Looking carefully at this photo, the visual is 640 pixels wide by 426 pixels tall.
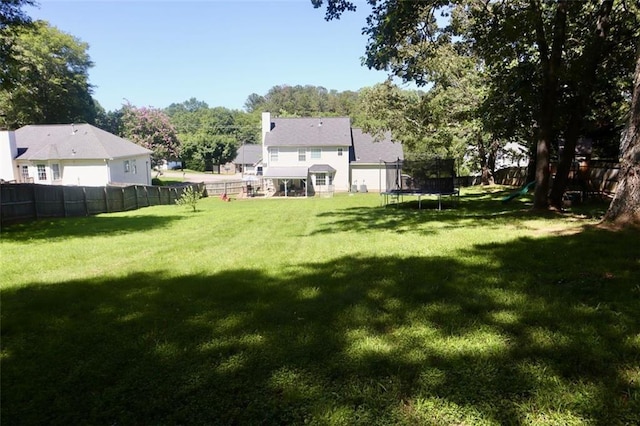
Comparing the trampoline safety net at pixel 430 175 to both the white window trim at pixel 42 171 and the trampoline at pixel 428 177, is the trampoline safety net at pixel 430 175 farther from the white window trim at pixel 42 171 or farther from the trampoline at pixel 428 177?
the white window trim at pixel 42 171

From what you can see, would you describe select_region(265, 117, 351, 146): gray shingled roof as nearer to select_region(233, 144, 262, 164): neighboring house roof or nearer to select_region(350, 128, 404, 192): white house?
select_region(350, 128, 404, 192): white house

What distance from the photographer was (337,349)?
3.41 metres

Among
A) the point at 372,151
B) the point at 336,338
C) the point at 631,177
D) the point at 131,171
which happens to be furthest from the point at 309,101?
the point at 336,338

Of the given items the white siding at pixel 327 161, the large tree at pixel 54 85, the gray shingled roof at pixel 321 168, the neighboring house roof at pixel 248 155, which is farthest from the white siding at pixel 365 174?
the large tree at pixel 54 85

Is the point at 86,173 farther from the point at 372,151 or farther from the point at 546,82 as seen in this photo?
the point at 546,82

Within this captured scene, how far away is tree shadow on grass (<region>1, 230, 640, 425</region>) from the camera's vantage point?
2.67m

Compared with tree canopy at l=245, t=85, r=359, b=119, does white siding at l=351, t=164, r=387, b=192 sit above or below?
below

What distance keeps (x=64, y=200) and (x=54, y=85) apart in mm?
41607

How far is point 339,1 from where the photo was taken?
10.0 m

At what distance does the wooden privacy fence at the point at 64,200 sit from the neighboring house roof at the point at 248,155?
37.8 m

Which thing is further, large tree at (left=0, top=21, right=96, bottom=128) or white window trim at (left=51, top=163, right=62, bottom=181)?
large tree at (left=0, top=21, right=96, bottom=128)

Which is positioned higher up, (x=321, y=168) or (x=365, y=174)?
(x=321, y=168)

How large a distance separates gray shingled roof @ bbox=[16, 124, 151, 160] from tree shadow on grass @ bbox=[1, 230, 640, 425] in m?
30.7

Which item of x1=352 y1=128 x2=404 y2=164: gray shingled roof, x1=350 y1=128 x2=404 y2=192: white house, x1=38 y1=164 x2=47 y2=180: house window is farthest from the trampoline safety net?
x1=38 y1=164 x2=47 y2=180: house window
